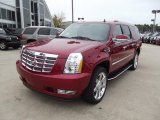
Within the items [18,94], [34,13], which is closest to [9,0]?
[34,13]

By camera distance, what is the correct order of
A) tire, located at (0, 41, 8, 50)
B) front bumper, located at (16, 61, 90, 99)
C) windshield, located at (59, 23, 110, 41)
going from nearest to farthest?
front bumper, located at (16, 61, 90, 99) → windshield, located at (59, 23, 110, 41) → tire, located at (0, 41, 8, 50)

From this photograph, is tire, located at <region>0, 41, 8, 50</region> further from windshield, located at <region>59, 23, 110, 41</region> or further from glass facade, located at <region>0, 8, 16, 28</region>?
glass facade, located at <region>0, 8, 16, 28</region>

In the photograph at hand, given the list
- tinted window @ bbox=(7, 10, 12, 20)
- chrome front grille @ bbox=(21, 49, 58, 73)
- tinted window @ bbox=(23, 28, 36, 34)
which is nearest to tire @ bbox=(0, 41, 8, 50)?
tinted window @ bbox=(23, 28, 36, 34)

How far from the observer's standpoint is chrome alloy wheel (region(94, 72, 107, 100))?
422cm

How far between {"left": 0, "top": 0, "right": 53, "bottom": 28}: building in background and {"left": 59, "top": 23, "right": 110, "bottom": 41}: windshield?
25323mm

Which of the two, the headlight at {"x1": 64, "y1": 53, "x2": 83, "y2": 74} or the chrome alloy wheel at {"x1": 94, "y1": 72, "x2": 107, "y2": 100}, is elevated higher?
the headlight at {"x1": 64, "y1": 53, "x2": 83, "y2": 74}

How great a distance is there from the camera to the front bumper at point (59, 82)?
3517 mm

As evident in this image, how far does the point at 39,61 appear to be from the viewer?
380cm

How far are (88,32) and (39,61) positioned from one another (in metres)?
1.77

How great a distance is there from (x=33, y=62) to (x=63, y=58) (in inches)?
25.9

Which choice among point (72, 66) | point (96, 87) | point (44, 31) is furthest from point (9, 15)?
point (72, 66)

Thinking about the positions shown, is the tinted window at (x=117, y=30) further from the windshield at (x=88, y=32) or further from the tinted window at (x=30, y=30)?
the tinted window at (x=30, y=30)

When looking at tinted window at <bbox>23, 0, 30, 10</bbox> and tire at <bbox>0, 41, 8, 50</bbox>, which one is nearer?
tire at <bbox>0, 41, 8, 50</bbox>

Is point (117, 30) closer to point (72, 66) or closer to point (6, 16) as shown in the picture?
point (72, 66)
